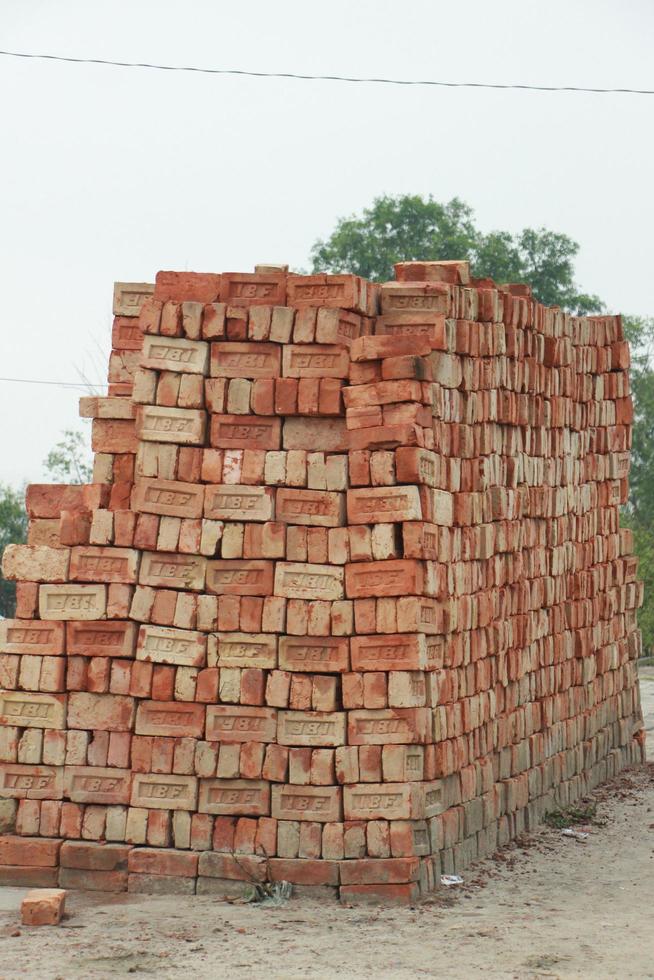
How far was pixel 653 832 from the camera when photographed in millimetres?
13406

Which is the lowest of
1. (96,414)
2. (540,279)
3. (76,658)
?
(76,658)

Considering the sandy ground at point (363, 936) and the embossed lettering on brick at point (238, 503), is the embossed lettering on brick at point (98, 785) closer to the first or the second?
the sandy ground at point (363, 936)

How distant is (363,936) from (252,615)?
224 cm

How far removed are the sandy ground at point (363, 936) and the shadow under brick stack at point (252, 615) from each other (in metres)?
0.37

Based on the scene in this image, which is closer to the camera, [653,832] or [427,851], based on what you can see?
[427,851]

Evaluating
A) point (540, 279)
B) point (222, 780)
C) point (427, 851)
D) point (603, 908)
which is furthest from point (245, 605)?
point (540, 279)

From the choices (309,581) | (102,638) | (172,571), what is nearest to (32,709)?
(102,638)

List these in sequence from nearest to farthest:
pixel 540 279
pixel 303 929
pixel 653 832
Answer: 1. pixel 303 929
2. pixel 653 832
3. pixel 540 279

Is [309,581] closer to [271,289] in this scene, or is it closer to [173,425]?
[173,425]

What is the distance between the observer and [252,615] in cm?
1042

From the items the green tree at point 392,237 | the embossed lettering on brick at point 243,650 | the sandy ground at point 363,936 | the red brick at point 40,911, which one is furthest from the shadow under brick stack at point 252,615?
the green tree at point 392,237

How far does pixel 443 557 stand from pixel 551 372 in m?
3.53

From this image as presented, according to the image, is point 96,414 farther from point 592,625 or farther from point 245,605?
point 592,625

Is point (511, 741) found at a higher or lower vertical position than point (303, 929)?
higher
